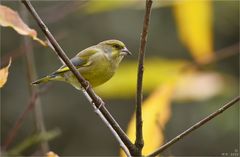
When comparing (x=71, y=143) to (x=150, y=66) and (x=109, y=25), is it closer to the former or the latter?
(x=109, y=25)

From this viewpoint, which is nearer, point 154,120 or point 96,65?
point 154,120

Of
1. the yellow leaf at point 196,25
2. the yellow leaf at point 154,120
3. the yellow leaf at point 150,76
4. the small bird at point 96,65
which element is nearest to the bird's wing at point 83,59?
the small bird at point 96,65

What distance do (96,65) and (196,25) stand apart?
131 cm

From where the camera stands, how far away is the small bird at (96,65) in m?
3.59

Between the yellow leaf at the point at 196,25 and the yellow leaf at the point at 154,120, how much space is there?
30 centimetres

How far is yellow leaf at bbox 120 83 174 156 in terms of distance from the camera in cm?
214

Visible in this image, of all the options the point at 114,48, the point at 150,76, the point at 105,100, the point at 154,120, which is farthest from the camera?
the point at 105,100

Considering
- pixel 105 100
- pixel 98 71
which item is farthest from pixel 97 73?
pixel 105 100

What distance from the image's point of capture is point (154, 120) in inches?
87.7

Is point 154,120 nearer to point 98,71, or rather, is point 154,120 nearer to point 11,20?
point 11,20

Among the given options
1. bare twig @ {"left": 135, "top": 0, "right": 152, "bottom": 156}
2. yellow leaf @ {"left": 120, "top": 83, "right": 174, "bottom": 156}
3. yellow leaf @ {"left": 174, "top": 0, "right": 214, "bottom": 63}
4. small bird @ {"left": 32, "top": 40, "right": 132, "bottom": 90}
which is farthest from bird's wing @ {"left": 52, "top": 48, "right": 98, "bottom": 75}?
bare twig @ {"left": 135, "top": 0, "right": 152, "bottom": 156}

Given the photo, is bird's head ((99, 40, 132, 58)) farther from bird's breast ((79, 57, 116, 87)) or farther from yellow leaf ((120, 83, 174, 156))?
yellow leaf ((120, 83, 174, 156))

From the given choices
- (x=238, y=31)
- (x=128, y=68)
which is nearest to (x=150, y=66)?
(x=128, y=68)

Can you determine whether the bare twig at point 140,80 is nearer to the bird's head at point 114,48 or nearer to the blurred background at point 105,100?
the bird's head at point 114,48
